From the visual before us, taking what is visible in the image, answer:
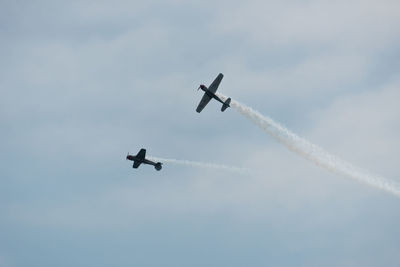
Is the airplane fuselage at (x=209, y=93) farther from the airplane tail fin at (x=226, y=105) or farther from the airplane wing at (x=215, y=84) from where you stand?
the airplane tail fin at (x=226, y=105)

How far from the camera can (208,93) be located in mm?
94375

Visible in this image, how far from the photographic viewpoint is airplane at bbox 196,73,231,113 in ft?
301

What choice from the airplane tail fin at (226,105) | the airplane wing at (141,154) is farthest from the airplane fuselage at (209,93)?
the airplane wing at (141,154)

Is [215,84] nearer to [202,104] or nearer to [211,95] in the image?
[211,95]

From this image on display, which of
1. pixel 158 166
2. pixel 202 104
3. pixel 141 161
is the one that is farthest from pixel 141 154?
pixel 202 104

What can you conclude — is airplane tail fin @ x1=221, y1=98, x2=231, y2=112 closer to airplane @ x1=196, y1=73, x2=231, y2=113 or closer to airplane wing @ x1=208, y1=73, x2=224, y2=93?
airplane @ x1=196, y1=73, x2=231, y2=113

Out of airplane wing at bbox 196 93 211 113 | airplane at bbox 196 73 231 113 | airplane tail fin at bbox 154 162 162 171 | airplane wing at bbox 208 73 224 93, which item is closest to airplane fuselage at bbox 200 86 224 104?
airplane at bbox 196 73 231 113

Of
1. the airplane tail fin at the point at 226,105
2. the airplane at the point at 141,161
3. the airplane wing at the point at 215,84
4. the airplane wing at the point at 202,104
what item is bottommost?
the airplane at the point at 141,161

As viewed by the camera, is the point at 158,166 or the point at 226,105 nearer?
the point at 226,105

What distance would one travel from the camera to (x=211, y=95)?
3716 inches

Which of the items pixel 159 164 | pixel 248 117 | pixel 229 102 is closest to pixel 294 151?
pixel 248 117

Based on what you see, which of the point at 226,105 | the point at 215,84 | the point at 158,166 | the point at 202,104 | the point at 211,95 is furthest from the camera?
the point at 158,166

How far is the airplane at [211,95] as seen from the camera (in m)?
91.8

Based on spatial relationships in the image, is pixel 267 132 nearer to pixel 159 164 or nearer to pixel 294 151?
pixel 294 151
